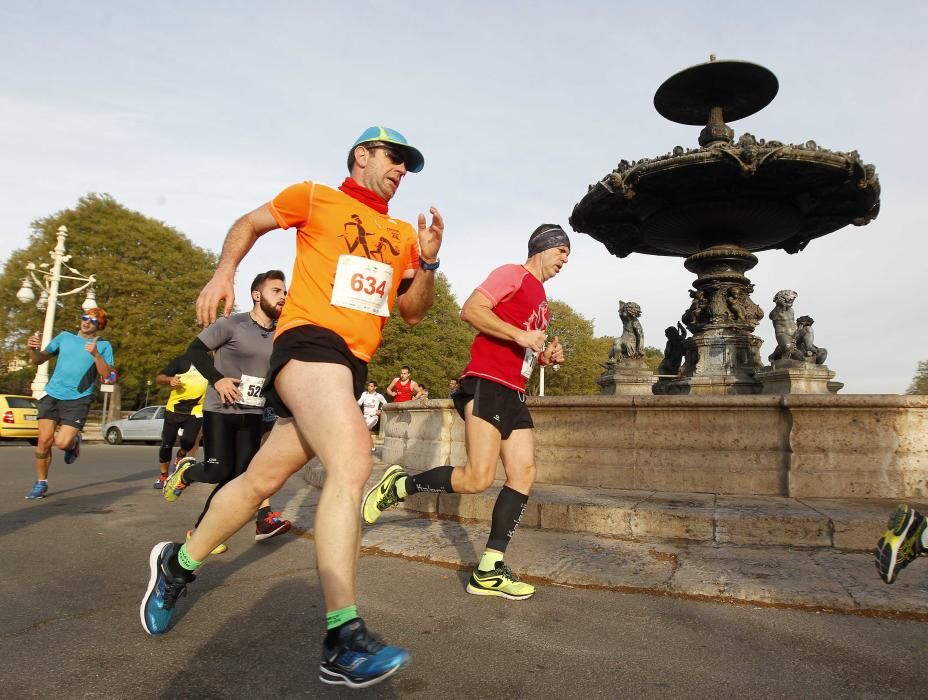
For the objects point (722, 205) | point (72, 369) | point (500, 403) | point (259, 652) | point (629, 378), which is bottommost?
point (259, 652)

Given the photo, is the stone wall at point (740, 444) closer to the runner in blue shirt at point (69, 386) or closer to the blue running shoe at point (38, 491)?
the runner in blue shirt at point (69, 386)

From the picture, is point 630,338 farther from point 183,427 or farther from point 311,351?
point 311,351

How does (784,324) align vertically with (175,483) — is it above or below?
above

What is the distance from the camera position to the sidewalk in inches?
134

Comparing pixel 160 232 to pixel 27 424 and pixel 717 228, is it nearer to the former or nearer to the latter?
pixel 27 424

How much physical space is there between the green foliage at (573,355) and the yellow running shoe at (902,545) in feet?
163

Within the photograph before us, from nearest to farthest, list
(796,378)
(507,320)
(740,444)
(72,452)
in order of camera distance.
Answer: (507,320) → (740,444) → (72,452) → (796,378)

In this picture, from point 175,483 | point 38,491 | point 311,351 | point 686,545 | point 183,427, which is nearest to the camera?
point 311,351

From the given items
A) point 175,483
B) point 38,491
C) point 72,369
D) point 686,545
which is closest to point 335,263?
point 175,483

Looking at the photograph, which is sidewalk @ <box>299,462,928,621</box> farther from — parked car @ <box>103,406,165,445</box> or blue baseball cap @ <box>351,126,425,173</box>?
parked car @ <box>103,406,165,445</box>

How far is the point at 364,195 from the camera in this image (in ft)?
9.29

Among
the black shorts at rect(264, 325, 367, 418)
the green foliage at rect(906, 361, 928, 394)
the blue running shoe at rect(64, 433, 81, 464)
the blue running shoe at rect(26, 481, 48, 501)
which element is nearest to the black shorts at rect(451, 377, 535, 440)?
the black shorts at rect(264, 325, 367, 418)

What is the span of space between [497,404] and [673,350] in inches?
360

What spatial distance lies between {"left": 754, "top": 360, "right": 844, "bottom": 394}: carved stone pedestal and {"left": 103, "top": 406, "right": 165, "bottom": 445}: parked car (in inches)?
749
